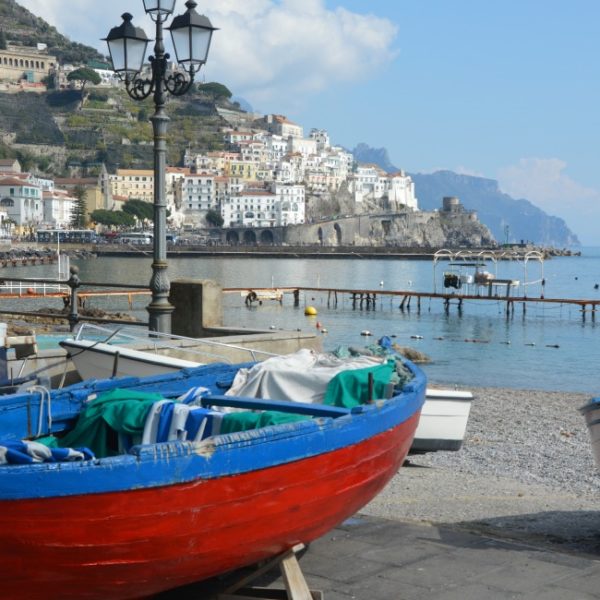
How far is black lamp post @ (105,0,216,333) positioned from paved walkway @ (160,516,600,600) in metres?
5.19

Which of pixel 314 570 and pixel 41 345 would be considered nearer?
pixel 314 570

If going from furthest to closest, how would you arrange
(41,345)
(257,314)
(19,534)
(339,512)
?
1. (257,314)
2. (41,345)
3. (339,512)
4. (19,534)

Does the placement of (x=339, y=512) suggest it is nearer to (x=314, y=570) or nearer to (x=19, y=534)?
(x=314, y=570)

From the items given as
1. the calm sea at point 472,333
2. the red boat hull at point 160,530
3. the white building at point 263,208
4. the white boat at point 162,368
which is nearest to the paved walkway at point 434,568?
the red boat hull at point 160,530

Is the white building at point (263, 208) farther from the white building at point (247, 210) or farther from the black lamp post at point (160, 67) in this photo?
the black lamp post at point (160, 67)

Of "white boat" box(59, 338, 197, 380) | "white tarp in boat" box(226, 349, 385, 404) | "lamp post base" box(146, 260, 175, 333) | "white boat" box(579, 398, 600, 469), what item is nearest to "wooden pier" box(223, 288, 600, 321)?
"lamp post base" box(146, 260, 175, 333)

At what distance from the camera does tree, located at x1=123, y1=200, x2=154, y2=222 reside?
564 ft

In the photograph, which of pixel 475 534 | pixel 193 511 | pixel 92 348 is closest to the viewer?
pixel 193 511

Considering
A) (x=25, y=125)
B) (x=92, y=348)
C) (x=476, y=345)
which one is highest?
(x=25, y=125)

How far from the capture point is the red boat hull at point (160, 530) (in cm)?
423

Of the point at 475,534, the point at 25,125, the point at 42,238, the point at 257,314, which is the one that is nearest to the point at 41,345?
the point at 475,534

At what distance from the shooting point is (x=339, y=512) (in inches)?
215

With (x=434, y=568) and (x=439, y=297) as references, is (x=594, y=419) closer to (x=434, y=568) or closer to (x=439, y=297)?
(x=434, y=568)

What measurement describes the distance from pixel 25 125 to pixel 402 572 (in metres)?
205
